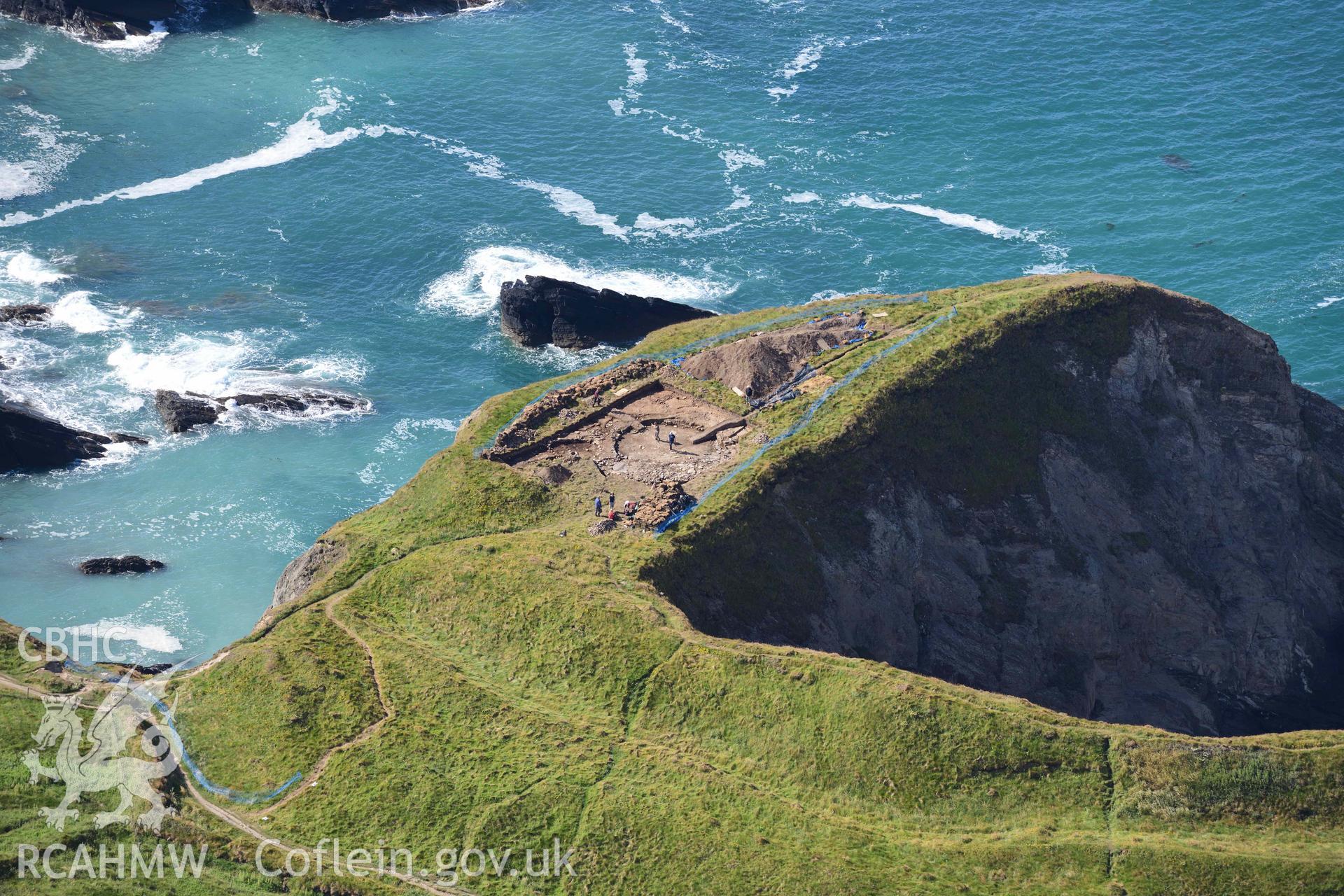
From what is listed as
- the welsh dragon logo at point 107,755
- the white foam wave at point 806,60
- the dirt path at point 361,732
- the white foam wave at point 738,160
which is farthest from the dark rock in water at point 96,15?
the welsh dragon logo at point 107,755

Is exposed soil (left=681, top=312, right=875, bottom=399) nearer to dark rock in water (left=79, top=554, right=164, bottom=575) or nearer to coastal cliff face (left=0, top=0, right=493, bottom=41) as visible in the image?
dark rock in water (left=79, top=554, right=164, bottom=575)

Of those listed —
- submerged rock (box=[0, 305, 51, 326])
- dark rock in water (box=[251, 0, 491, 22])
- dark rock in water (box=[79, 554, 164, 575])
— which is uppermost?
dark rock in water (box=[251, 0, 491, 22])

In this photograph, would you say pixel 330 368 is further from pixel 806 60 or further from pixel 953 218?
pixel 806 60

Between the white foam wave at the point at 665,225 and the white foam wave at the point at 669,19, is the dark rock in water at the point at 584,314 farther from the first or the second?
the white foam wave at the point at 669,19

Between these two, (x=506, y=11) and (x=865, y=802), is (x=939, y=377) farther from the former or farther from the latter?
(x=506, y=11)

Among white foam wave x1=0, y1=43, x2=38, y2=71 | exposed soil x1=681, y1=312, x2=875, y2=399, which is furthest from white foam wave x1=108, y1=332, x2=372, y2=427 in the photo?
white foam wave x1=0, y1=43, x2=38, y2=71

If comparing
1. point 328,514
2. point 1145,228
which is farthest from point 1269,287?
point 328,514
